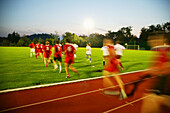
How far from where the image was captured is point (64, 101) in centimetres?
414

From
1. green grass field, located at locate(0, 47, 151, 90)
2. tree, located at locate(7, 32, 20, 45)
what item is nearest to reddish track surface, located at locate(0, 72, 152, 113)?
green grass field, located at locate(0, 47, 151, 90)

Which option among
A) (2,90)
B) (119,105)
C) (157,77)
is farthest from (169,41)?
(2,90)

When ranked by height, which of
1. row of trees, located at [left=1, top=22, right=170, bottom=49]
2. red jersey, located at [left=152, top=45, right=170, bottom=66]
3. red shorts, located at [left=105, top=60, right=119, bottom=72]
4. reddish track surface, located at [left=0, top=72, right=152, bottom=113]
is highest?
row of trees, located at [left=1, top=22, right=170, bottom=49]

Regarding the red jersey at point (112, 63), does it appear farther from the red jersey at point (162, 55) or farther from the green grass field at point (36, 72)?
the green grass field at point (36, 72)

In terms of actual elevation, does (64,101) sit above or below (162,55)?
below

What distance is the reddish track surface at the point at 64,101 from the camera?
3.64 meters

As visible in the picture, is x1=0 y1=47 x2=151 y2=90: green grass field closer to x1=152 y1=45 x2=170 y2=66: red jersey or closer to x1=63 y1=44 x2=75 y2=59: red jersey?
x1=63 y1=44 x2=75 y2=59: red jersey

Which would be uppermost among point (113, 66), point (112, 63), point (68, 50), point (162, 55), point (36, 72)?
point (68, 50)

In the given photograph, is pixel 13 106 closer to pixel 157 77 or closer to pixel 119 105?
pixel 119 105

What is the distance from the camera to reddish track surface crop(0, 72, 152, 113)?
364cm

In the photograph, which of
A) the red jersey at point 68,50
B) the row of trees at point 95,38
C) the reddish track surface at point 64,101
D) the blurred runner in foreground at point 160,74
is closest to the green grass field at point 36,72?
the reddish track surface at point 64,101

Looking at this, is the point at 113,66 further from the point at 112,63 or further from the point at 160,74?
the point at 160,74

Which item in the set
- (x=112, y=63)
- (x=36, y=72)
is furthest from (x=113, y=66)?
(x=36, y=72)

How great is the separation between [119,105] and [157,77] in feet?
5.34
